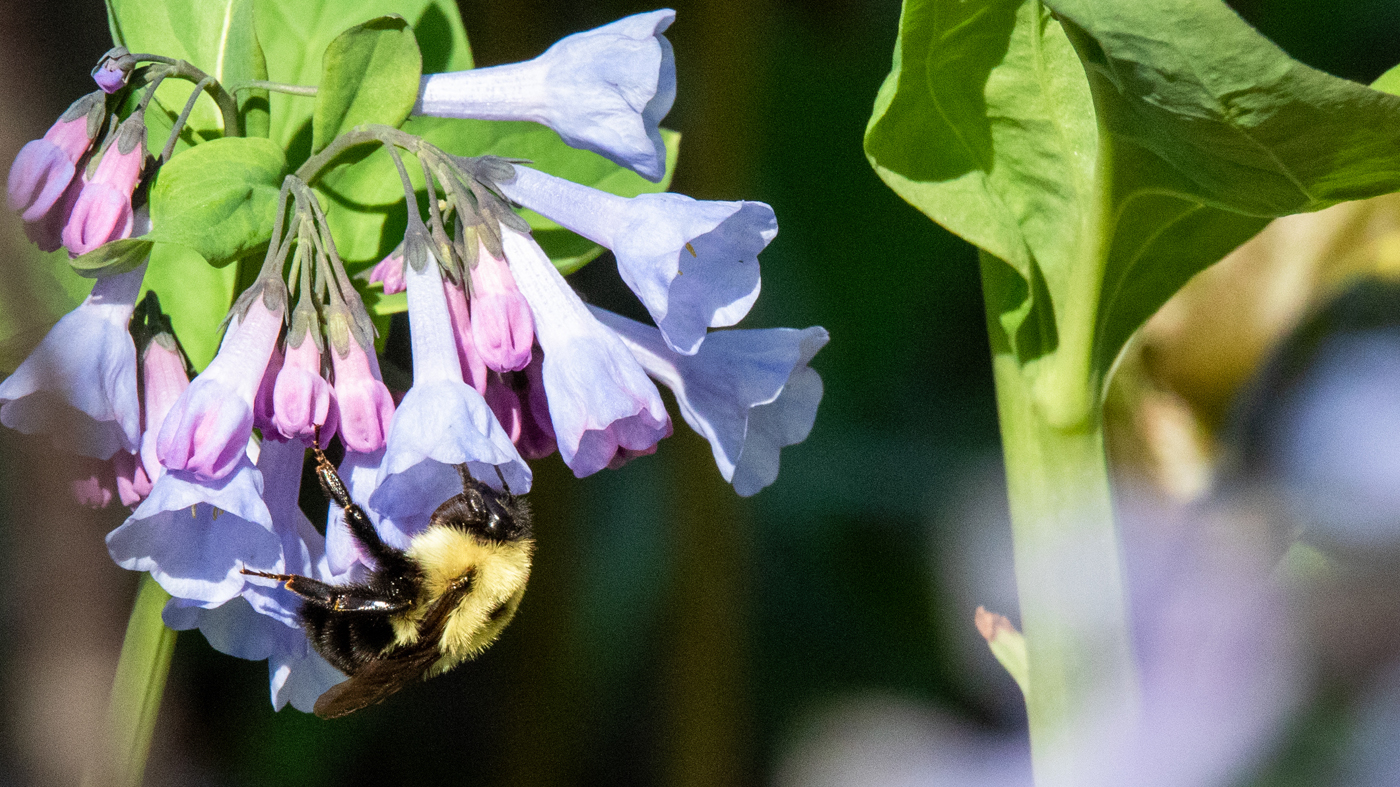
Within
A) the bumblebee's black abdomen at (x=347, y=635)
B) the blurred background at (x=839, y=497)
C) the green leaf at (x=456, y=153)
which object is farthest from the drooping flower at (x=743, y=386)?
the blurred background at (x=839, y=497)

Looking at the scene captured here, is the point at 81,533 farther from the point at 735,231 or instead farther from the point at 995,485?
the point at 995,485

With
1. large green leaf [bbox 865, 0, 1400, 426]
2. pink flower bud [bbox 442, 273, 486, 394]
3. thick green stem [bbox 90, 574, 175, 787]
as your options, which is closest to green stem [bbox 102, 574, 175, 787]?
thick green stem [bbox 90, 574, 175, 787]

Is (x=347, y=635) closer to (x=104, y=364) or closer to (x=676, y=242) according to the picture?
(x=104, y=364)

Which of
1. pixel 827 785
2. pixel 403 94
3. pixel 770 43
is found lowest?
pixel 827 785

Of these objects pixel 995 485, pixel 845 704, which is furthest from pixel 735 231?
pixel 845 704

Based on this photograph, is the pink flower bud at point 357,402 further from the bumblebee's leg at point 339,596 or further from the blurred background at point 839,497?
the blurred background at point 839,497

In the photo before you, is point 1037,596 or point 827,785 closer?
point 1037,596
